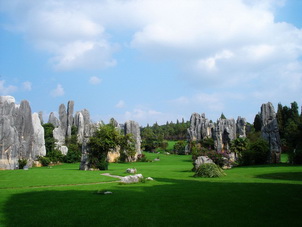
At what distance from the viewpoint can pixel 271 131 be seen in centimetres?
3816

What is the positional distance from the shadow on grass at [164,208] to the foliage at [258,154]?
930 inches

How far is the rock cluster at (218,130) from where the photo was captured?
63875mm

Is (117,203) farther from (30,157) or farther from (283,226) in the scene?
(30,157)

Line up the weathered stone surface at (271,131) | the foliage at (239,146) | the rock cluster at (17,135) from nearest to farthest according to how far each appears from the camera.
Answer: the weathered stone surface at (271,131) < the rock cluster at (17,135) < the foliage at (239,146)

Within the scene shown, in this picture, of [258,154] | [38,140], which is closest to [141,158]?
[38,140]

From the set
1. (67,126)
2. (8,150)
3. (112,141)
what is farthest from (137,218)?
(67,126)

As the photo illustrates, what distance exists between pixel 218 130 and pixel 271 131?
27.0 meters

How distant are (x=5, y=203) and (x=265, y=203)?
11.2 meters

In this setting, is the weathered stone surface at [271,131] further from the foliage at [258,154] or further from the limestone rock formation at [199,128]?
the limestone rock formation at [199,128]

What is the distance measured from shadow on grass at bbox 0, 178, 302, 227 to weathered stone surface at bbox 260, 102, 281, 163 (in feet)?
78.9

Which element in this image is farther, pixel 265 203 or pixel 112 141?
pixel 112 141

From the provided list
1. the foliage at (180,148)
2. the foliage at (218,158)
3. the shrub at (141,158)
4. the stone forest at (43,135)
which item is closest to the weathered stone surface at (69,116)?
the stone forest at (43,135)

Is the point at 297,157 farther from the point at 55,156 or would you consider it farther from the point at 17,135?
the point at 55,156

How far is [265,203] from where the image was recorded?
1133 cm
